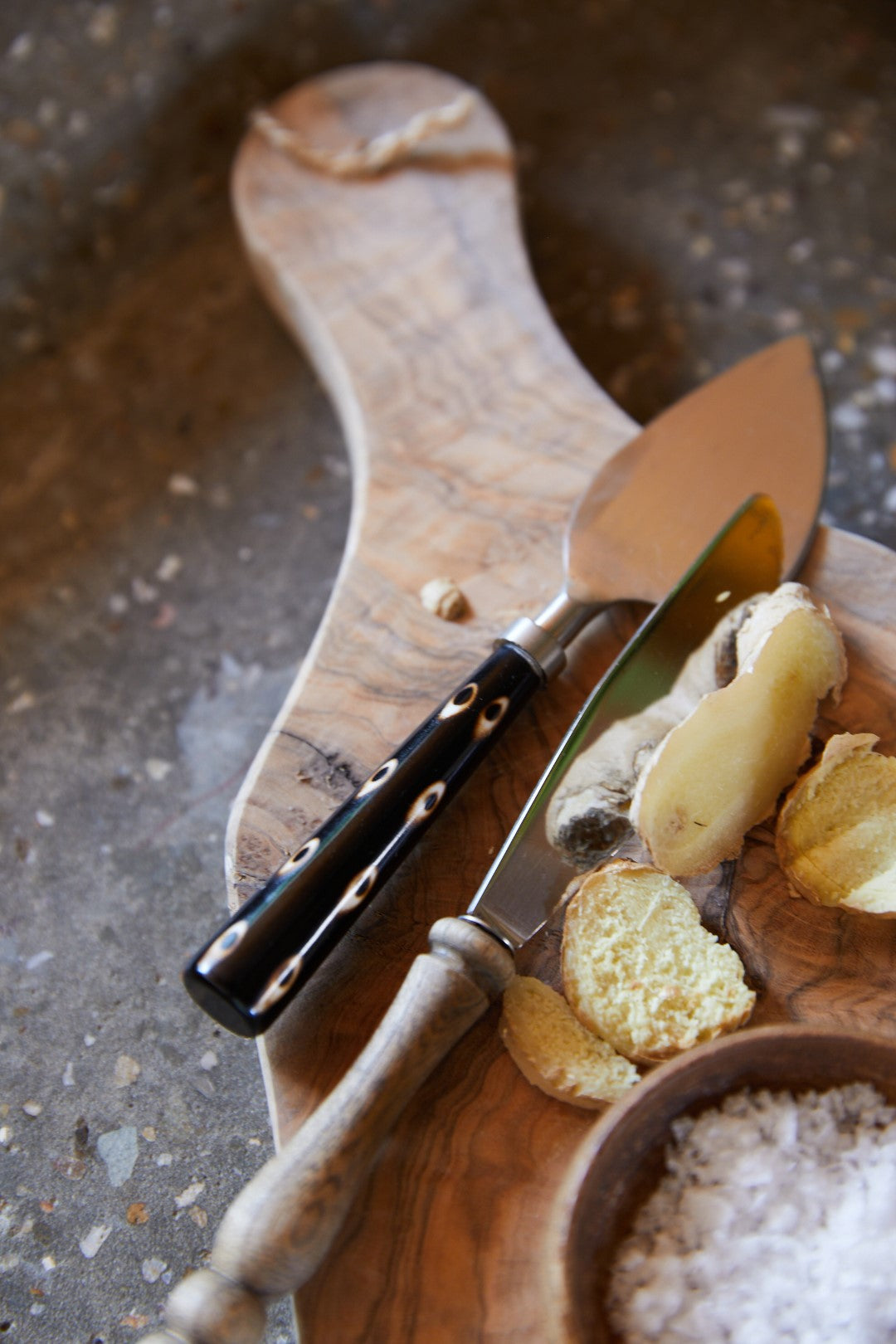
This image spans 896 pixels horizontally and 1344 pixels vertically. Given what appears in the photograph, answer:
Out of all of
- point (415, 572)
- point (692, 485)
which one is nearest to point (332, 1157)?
point (415, 572)

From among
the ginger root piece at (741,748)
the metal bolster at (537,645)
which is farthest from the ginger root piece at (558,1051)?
the metal bolster at (537,645)

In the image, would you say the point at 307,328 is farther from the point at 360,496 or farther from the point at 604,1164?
the point at 604,1164

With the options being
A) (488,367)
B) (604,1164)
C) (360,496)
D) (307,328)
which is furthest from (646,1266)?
(307,328)

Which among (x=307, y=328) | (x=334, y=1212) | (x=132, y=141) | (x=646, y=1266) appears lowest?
(x=646, y=1266)

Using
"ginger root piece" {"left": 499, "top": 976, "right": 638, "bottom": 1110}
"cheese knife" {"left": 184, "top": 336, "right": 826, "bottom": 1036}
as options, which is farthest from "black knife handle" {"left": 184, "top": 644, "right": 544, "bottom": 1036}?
"ginger root piece" {"left": 499, "top": 976, "right": 638, "bottom": 1110}

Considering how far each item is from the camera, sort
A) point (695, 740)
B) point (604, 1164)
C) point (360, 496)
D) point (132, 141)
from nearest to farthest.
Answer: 1. point (604, 1164)
2. point (695, 740)
3. point (360, 496)
4. point (132, 141)

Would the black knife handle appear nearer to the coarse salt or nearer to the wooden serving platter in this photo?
the wooden serving platter

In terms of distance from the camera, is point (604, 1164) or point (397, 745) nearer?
point (604, 1164)
